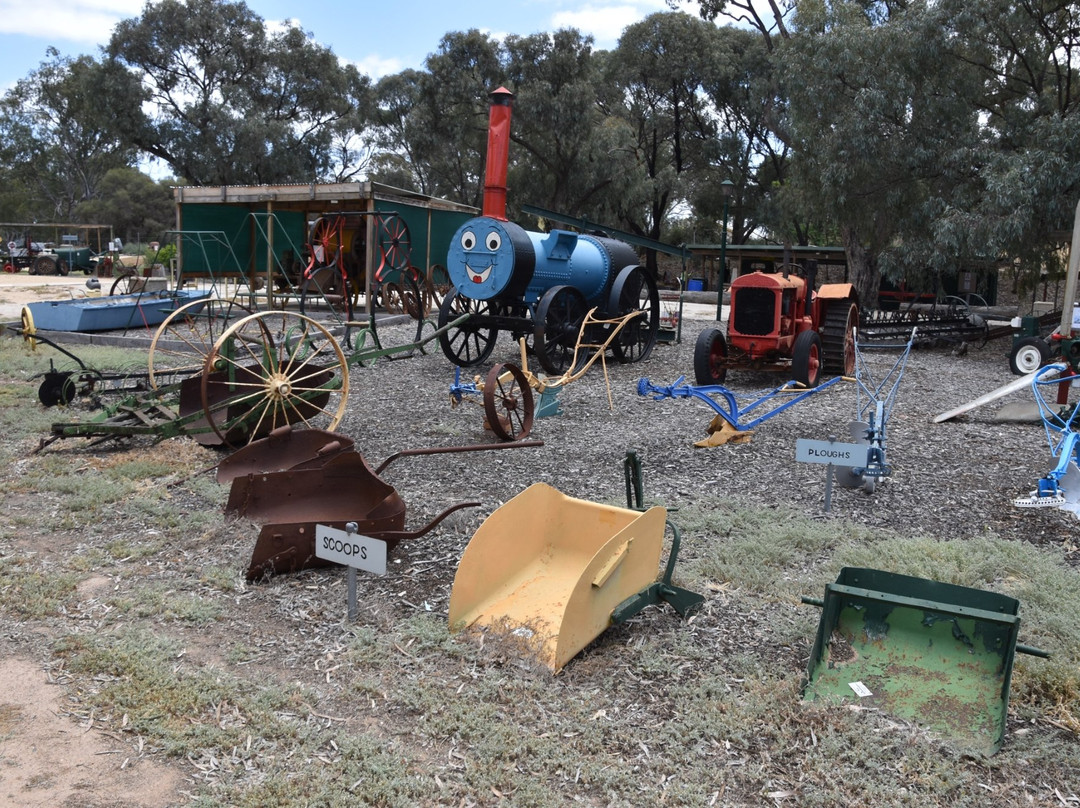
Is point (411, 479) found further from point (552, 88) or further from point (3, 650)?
point (552, 88)

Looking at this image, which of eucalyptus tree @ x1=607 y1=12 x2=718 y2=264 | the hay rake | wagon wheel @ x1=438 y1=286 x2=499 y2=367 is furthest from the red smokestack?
eucalyptus tree @ x1=607 y1=12 x2=718 y2=264

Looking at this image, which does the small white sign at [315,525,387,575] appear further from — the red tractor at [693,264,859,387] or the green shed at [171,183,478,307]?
the green shed at [171,183,478,307]

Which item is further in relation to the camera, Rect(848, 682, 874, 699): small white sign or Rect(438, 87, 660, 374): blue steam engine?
Rect(438, 87, 660, 374): blue steam engine

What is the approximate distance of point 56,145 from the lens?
168 feet

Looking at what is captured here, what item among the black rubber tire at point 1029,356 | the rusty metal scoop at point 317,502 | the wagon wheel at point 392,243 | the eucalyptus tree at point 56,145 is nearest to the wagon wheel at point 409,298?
the wagon wheel at point 392,243

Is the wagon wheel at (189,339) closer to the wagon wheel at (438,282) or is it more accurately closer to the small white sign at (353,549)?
the wagon wheel at (438,282)

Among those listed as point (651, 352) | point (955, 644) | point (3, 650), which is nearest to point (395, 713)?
point (3, 650)

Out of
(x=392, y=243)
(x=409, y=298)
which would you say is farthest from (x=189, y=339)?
(x=409, y=298)

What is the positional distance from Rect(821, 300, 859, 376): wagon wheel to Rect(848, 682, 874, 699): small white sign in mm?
7708

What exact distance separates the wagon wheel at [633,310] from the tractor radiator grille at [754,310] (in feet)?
4.64

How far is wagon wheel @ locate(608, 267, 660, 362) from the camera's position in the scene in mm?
11055

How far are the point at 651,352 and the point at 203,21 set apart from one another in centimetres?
2607

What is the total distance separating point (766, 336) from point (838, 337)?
1370 mm

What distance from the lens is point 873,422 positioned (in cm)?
575
